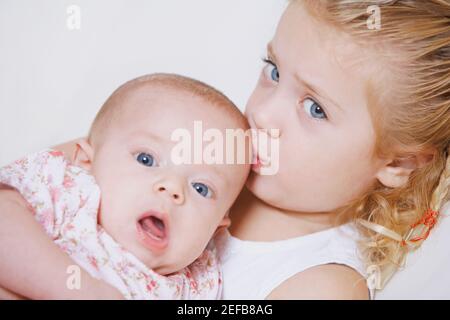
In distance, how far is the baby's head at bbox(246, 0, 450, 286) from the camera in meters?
1.12

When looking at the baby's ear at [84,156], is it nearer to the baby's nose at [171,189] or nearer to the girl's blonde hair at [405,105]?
the baby's nose at [171,189]

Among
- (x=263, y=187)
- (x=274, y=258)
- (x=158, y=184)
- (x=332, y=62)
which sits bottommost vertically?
(x=274, y=258)

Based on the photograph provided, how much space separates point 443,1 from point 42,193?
710 millimetres

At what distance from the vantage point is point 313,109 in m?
1.17

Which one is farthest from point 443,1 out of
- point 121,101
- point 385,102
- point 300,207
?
point 121,101

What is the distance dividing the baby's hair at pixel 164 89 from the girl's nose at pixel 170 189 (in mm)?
141

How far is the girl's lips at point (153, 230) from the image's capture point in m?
1.02

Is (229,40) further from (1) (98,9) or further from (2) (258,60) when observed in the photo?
(1) (98,9)

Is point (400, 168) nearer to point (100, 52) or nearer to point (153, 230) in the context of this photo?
point (153, 230)

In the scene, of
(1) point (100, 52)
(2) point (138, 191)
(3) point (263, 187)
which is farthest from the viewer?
(1) point (100, 52)

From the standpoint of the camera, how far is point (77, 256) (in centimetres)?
100

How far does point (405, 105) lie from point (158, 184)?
43 cm

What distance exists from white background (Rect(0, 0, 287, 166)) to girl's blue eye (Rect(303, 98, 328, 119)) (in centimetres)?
49

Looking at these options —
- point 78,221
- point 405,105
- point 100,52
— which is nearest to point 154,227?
point 78,221
